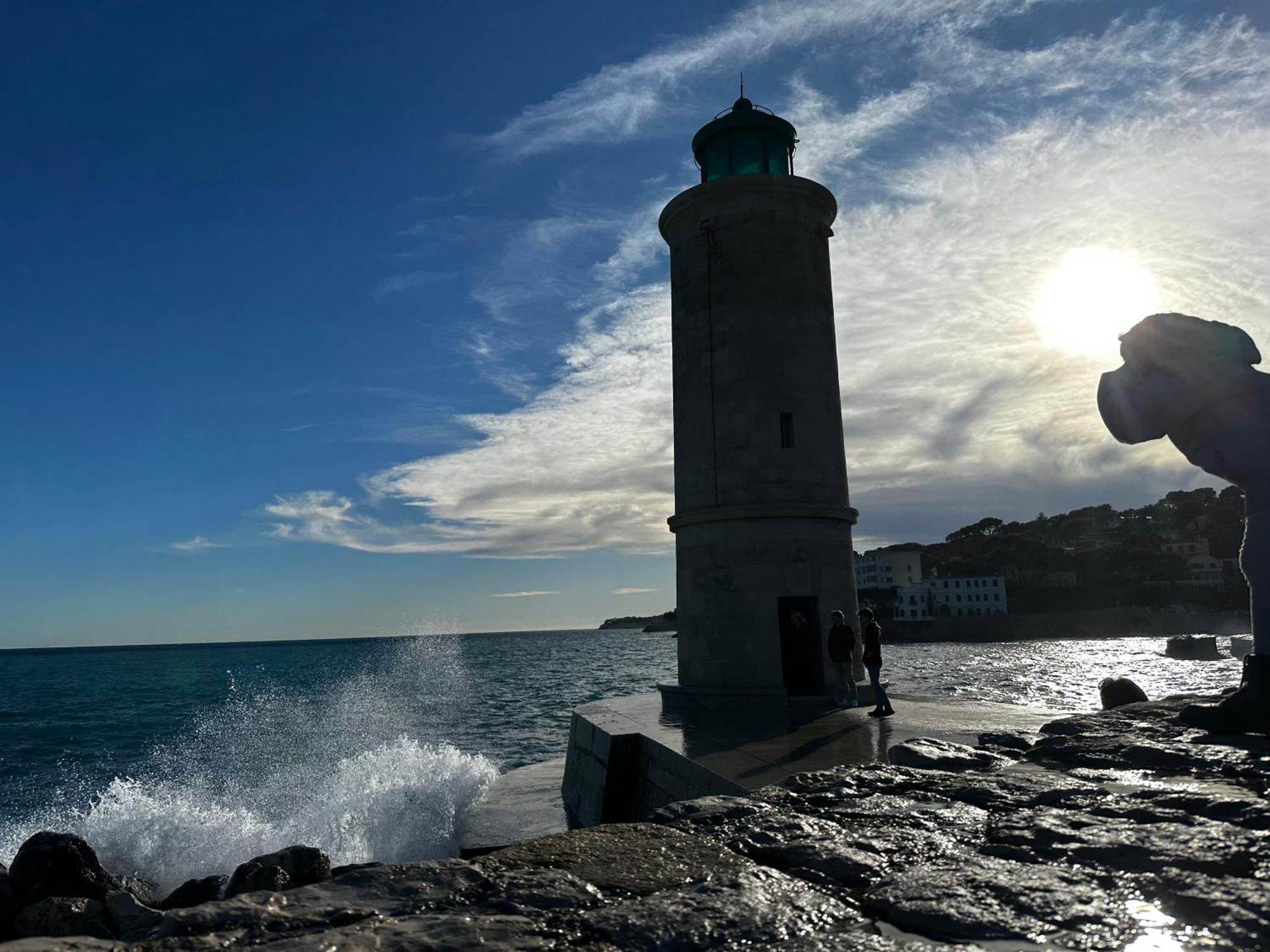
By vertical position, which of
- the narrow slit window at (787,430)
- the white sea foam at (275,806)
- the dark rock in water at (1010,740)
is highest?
the narrow slit window at (787,430)

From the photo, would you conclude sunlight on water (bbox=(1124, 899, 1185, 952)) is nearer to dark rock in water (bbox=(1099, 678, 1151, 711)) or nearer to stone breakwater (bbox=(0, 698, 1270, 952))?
stone breakwater (bbox=(0, 698, 1270, 952))

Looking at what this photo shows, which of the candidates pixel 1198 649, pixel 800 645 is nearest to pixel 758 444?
pixel 800 645

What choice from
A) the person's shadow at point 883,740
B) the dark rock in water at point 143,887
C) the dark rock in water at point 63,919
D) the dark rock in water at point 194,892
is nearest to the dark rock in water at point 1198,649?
the person's shadow at point 883,740

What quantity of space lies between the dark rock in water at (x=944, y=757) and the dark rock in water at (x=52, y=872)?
6.93 meters

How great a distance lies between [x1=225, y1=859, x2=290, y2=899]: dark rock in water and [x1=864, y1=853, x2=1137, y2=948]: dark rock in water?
16.8ft

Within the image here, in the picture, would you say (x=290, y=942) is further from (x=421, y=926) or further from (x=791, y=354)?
(x=791, y=354)

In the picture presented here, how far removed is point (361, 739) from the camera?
2762 cm

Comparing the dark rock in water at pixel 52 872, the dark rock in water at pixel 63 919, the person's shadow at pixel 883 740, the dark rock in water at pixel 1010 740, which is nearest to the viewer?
the dark rock in water at pixel 1010 740

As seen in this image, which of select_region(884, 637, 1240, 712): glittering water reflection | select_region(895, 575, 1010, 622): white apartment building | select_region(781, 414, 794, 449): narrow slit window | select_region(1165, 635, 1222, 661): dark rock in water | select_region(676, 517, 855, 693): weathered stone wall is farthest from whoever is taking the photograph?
select_region(895, 575, 1010, 622): white apartment building

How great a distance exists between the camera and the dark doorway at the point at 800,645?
1298 cm

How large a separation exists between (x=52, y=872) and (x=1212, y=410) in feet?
34.4

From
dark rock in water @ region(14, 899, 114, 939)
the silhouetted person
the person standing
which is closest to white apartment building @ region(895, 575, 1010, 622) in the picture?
the person standing

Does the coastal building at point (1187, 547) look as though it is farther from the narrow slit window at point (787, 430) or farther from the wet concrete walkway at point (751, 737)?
the wet concrete walkway at point (751, 737)

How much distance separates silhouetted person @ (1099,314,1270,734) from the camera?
5.87 metres
